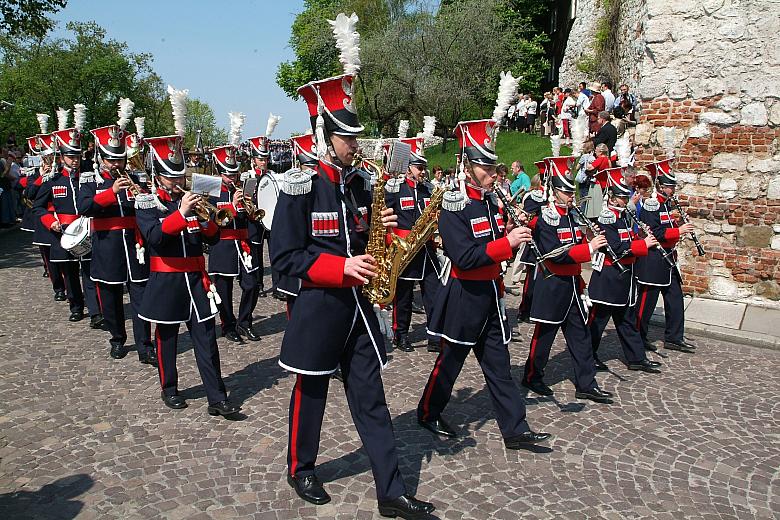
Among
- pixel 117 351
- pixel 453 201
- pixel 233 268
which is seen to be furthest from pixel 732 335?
pixel 117 351

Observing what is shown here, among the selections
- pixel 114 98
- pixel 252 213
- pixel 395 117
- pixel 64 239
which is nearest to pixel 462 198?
pixel 252 213

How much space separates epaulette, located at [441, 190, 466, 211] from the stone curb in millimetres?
5533

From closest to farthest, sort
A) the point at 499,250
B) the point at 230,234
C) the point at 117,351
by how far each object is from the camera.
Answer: the point at 499,250 → the point at 117,351 → the point at 230,234

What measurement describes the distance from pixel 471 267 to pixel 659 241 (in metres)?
4.09

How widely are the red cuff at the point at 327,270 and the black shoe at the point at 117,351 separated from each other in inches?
166

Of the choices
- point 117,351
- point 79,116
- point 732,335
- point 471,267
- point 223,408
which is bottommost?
point 732,335

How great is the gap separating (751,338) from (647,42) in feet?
18.6

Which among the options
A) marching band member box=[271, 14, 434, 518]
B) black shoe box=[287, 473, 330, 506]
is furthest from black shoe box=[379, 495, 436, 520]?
black shoe box=[287, 473, 330, 506]

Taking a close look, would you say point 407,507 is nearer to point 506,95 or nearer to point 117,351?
point 506,95

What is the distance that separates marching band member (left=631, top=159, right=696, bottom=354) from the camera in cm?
777

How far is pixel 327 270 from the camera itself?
12.6ft

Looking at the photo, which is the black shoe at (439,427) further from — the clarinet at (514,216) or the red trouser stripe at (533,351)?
the clarinet at (514,216)

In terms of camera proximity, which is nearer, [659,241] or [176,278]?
[176,278]

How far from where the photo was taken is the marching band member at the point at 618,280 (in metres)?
Answer: 6.87
